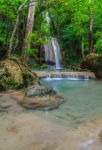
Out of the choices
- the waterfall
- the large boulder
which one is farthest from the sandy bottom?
the waterfall

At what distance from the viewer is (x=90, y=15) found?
20.5m

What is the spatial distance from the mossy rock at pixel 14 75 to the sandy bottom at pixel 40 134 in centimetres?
320

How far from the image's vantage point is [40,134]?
5.35 metres

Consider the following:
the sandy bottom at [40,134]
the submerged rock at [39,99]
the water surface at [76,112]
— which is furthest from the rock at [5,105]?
the water surface at [76,112]

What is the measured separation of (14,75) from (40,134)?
5006 millimetres

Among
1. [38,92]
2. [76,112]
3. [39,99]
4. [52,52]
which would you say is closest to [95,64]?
[52,52]

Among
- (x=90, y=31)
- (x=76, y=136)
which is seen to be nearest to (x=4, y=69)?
(x=76, y=136)

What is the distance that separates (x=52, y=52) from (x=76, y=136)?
683 inches

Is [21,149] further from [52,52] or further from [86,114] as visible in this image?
[52,52]

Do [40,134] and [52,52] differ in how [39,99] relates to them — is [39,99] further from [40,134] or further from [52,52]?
[52,52]

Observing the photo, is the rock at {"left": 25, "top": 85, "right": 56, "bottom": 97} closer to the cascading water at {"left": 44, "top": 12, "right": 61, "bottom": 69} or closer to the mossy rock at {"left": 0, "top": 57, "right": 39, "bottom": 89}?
the mossy rock at {"left": 0, "top": 57, "right": 39, "bottom": 89}

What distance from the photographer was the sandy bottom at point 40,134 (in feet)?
15.6

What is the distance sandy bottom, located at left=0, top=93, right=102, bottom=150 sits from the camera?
4766mm

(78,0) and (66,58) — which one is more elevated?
(78,0)
